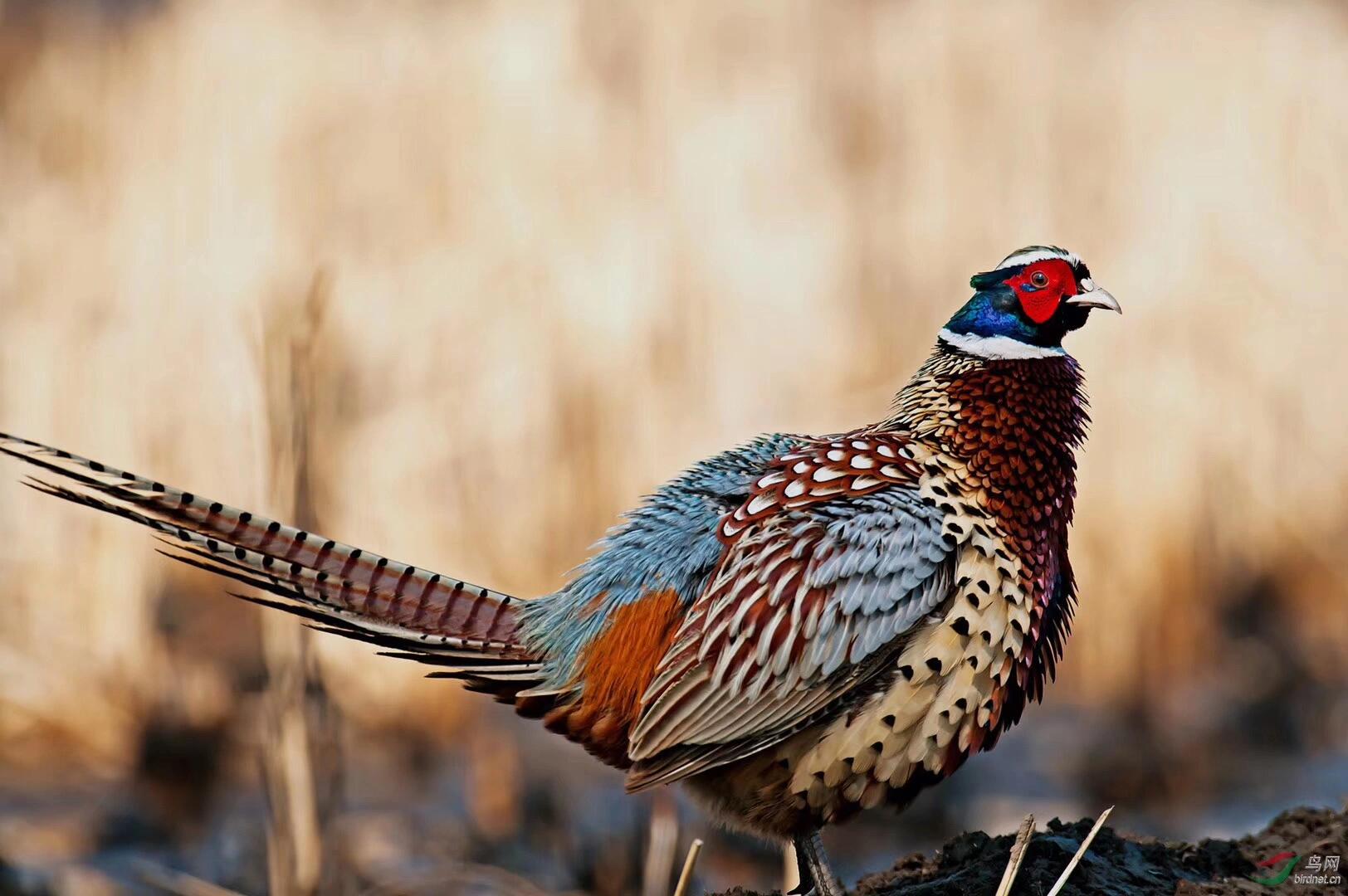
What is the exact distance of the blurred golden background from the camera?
28.3 ft

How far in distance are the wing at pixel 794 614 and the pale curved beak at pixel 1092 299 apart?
72cm

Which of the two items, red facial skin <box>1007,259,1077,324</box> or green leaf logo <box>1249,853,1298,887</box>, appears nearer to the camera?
green leaf logo <box>1249,853,1298,887</box>

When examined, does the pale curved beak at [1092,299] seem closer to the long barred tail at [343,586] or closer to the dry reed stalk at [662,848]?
the long barred tail at [343,586]

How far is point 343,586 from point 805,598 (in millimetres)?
1263

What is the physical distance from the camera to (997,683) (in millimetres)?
4121

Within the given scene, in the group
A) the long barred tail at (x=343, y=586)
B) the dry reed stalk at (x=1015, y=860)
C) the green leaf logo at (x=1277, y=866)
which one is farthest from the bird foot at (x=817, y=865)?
the green leaf logo at (x=1277, y=866)

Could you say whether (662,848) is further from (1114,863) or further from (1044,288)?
(1044,288)

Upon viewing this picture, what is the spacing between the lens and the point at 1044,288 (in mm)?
4492

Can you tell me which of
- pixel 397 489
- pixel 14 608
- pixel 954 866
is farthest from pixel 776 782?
pixel 14 608

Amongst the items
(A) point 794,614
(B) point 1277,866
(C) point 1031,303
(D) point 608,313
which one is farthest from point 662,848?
(D) point 608,313

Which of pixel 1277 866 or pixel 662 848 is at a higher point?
pixel 1277 866

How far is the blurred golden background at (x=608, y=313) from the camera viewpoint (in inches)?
340

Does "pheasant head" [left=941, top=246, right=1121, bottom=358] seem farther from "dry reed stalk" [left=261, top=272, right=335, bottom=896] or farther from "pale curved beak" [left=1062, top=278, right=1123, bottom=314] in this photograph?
"dry reed stalk" [left=261, top=272, right=335, bottom=896]

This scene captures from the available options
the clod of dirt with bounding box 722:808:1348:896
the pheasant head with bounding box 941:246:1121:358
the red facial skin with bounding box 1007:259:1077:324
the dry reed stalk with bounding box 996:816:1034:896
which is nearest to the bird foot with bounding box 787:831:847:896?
the clod of dirt with bounding box 722:808:1348:896
